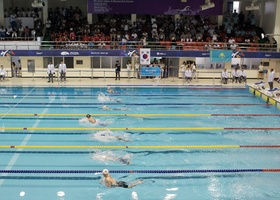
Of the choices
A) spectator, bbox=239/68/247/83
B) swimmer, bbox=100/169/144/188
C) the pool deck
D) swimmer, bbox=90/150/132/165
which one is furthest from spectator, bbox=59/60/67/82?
swimmer, bbox=100/169/144/188

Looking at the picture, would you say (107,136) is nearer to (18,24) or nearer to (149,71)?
(149,71)

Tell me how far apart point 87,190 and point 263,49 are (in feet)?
61.5

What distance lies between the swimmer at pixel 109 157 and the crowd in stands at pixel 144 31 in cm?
1299

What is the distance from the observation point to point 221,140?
35.2ft

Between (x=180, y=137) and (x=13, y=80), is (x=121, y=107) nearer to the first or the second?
(x=180, y=137)

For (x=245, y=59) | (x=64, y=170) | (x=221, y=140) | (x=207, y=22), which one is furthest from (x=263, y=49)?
(x=64, y=170)

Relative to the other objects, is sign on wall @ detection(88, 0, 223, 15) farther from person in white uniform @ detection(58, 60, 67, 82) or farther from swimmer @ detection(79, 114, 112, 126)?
swimmer @ detection(79, 114, 112, 126)

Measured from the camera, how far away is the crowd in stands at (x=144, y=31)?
22281mm

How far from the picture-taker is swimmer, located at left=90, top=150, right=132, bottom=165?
Result: 29.6 feet

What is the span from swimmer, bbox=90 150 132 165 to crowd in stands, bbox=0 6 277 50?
42.6 feet

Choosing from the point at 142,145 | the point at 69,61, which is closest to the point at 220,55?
the point at 69,61

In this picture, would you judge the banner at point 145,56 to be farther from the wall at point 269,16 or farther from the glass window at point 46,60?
the wall at point 269,16

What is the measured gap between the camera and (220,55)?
20828 mm

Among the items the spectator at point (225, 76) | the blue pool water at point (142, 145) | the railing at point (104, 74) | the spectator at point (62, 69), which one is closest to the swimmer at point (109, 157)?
the blue pool water at point (142, 145)
